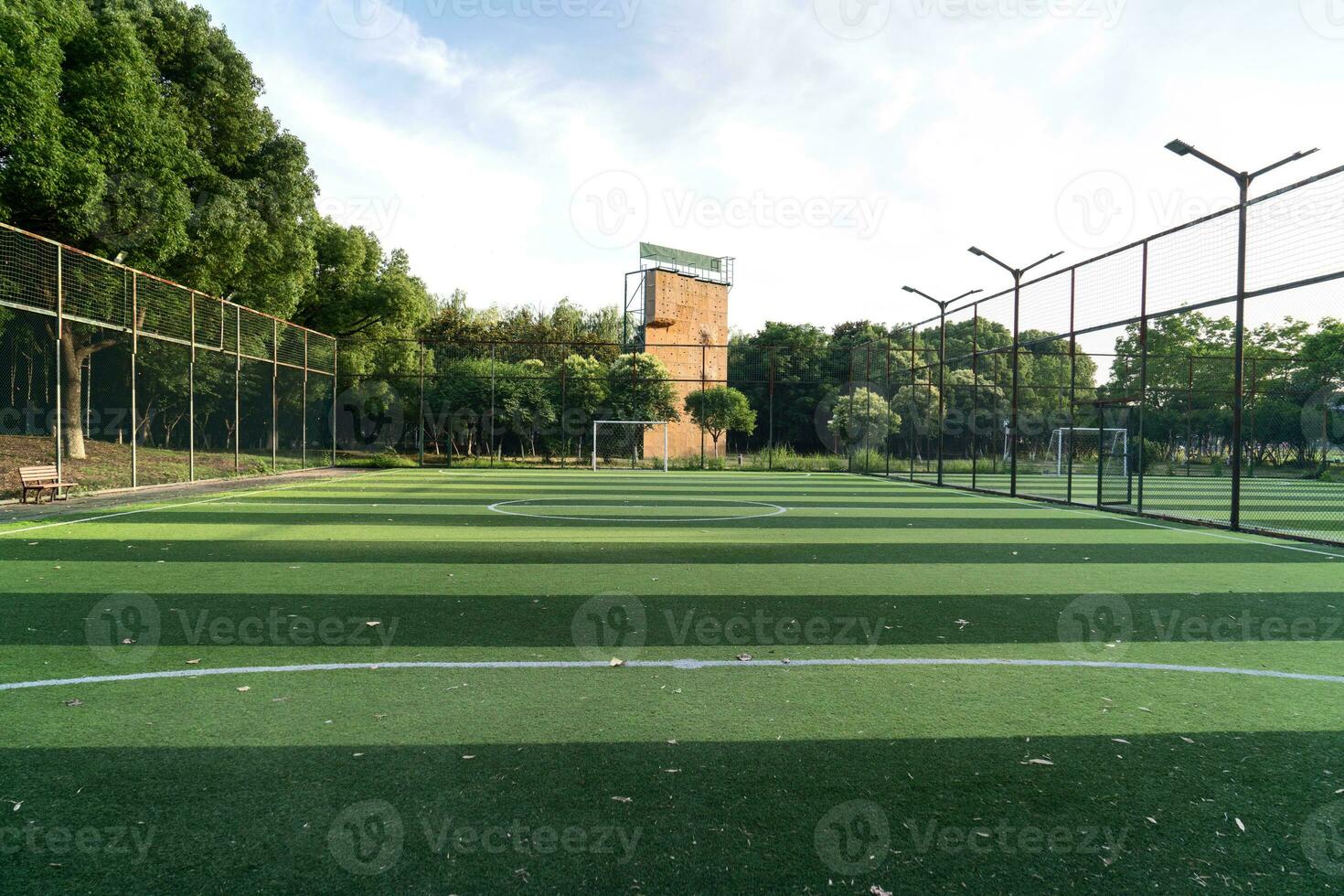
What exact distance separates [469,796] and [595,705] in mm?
967

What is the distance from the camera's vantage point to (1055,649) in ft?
15.4

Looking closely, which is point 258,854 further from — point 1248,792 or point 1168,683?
point 1168,683

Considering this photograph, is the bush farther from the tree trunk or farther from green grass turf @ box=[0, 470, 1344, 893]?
the tree trunk

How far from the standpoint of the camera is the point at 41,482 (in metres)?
11.6

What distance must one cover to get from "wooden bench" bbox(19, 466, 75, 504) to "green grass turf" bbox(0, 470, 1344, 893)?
541 centimetres

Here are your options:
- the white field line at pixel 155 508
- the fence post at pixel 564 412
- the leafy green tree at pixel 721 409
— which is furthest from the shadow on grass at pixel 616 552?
the leafy green tree at pixel 721 409

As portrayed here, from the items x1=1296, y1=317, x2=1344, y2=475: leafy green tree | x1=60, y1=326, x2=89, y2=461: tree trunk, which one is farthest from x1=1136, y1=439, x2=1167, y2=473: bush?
x1=60, y1=326, x2=89, y2=461: tree trunk

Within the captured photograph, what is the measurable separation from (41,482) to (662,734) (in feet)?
40.2

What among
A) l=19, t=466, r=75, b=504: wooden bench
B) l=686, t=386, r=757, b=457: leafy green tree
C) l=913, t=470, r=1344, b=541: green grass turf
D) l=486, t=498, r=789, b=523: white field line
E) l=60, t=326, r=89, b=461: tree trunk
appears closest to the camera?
l=486, t=498, r=789, b=523: white field line

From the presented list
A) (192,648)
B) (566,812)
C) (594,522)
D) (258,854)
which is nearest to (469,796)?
(566,812)

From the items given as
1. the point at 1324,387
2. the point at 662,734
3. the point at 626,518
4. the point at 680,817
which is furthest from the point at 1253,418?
the point at 680,817

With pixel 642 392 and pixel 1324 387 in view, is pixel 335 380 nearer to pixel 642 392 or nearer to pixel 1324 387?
pixel 642 392

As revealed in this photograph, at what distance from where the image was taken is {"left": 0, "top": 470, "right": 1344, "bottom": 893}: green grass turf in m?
2.37

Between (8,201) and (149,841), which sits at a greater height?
(8,201)
